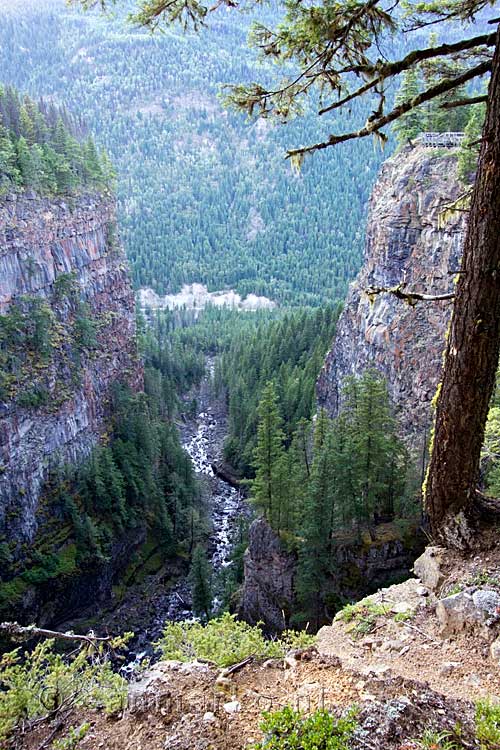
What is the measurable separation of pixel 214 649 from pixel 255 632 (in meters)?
0.97

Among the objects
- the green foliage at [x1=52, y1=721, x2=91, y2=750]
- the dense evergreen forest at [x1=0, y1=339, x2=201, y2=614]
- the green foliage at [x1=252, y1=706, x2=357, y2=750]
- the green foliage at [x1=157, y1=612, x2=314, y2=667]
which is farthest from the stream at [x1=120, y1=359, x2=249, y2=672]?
the green foliage at [x1=252, y1=706, x2=357, y2=750]

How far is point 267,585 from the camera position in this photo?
104 feet

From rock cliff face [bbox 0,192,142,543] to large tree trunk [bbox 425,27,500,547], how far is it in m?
37.3

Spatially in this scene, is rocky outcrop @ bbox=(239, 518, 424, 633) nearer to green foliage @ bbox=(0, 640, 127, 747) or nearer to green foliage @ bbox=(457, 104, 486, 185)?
green foliage @ bbox=(457, 104, 486, 185)

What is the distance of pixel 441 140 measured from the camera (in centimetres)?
3797

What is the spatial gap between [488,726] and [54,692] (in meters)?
4.88

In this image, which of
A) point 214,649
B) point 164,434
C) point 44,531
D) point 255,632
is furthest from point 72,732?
point 164,434

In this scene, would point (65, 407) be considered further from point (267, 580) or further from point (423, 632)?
point (423, 632)

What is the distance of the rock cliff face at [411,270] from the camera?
3362cm

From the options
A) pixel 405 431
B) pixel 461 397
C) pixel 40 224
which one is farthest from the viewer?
pixel 40 224

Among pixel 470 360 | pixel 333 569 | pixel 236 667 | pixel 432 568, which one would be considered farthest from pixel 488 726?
pixel 333 569

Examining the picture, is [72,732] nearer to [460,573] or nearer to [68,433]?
[460,573]

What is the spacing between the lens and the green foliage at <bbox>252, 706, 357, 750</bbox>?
15.5 feet

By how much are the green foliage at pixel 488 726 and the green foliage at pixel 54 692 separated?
12.8 feet
